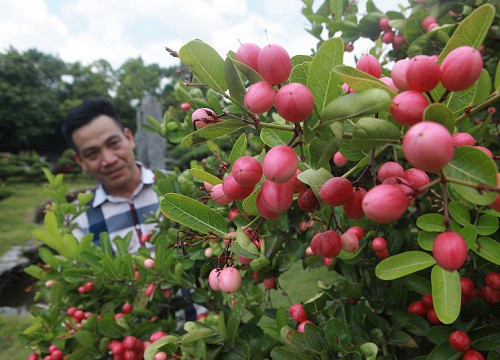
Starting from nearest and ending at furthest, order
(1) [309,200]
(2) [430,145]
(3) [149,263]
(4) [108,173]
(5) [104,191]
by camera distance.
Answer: (2) [430,145], (1) [309,200], (3) [149,263], (4) [108,173], (5) [104,191]

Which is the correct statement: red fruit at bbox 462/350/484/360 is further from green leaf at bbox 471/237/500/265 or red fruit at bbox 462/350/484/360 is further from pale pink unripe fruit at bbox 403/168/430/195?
pale pink unripe fruit at bbox 403/168/430/195

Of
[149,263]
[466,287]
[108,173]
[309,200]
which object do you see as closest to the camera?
[309,200]

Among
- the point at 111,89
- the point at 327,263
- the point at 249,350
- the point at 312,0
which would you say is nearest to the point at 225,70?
the point at 327,263

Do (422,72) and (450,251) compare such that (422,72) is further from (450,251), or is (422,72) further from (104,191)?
(104,191)

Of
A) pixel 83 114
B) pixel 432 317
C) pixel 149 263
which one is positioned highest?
pixel 83 114

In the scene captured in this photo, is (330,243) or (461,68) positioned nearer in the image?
(461,68)

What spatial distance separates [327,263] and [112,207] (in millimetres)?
2248

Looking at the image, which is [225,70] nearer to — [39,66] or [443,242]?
[443,242]

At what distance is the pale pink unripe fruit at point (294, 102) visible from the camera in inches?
17.1

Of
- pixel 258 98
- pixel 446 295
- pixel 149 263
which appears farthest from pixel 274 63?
pixel 149 263

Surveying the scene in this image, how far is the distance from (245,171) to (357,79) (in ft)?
0.64

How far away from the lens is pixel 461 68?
1.37 feet

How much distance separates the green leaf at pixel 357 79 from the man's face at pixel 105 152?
2.51 m

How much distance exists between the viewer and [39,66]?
3156 cm
